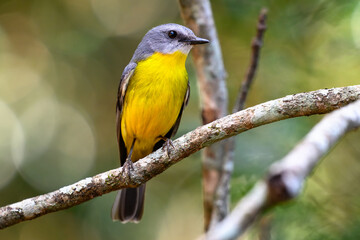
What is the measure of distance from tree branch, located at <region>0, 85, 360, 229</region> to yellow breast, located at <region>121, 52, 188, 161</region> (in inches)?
34.8

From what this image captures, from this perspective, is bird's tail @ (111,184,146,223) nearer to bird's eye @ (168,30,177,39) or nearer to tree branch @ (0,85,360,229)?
tree branch @ (0,85,360,229)

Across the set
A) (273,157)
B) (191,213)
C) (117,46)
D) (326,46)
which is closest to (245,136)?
(273,157)

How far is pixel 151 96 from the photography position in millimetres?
4500

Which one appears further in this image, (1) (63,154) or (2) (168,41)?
(1) (63,154)

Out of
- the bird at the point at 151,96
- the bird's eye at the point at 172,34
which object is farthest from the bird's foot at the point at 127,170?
the bird's eye at the point at 172,34

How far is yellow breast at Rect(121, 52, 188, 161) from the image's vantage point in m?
4.50

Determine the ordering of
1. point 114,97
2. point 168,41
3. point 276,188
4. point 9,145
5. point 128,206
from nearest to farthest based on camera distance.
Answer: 1. point 276,188
2. point 168,41
3. point 128,206
4. point 9,145
5. point 114,97

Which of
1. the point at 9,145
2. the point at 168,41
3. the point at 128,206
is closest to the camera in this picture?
the point at 168,41

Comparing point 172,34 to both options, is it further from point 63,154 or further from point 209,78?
point 63,154

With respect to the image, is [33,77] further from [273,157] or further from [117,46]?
[273,157]

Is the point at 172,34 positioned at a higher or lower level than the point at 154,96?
higher

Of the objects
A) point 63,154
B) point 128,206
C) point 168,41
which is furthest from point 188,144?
point 63,154

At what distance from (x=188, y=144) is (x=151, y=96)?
122cm

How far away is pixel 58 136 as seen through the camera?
821 cm
